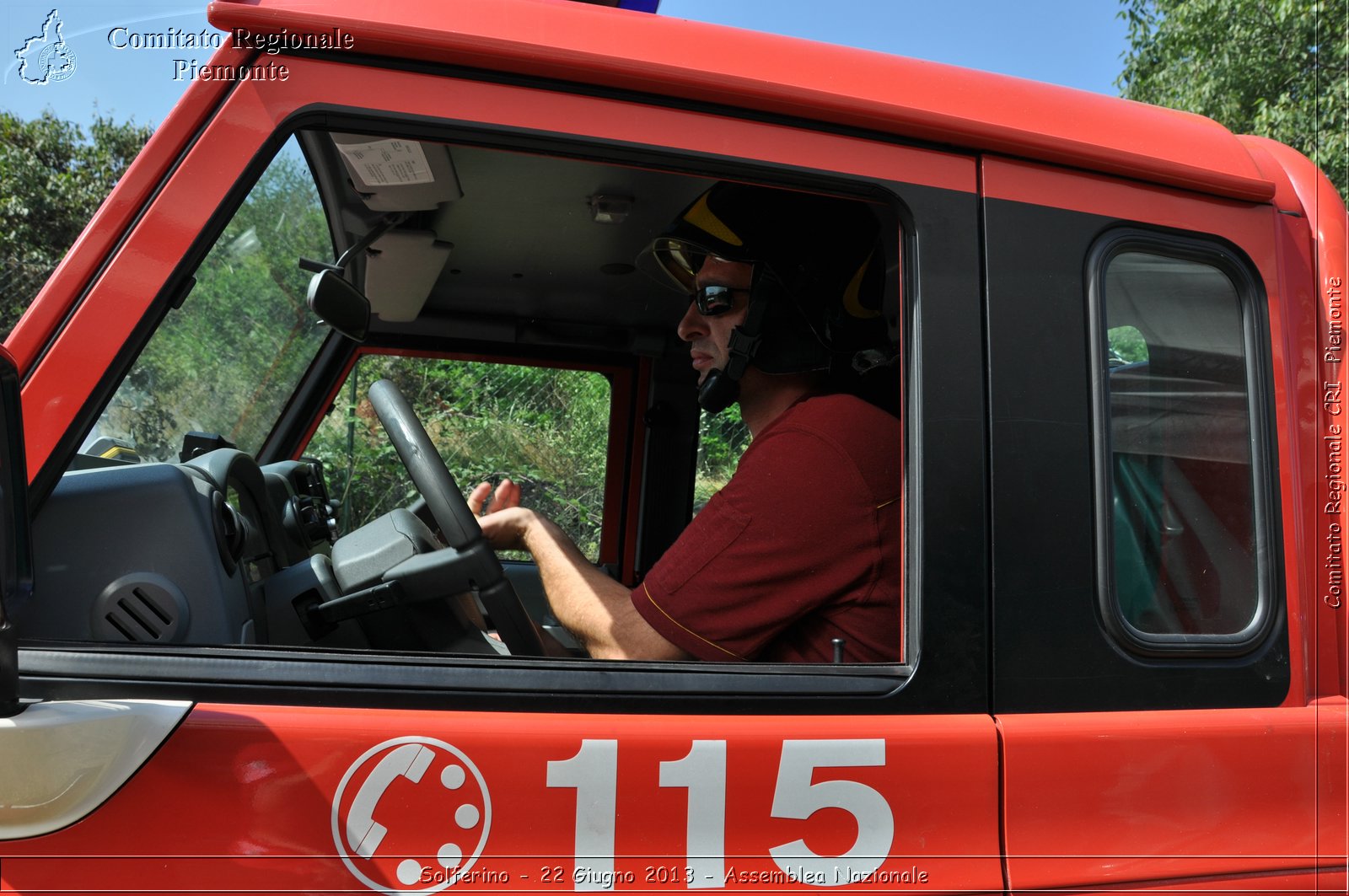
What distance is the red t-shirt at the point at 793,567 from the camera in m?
1.45

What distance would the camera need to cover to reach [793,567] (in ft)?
4.75

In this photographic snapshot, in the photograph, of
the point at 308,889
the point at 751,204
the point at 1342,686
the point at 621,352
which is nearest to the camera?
the point at 308,889

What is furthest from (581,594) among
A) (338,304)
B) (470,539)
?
(338,304)

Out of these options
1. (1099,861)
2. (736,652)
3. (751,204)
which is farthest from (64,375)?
(1099,861)

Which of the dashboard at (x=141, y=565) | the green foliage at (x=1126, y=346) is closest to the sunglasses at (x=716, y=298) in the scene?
the green foliage at (x=1126, y=346)

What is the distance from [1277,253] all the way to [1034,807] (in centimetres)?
89

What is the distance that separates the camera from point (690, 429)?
3377mm

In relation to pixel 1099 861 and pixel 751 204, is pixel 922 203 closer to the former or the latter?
pixel 751 204

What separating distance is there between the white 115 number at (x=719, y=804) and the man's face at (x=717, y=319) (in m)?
0.98

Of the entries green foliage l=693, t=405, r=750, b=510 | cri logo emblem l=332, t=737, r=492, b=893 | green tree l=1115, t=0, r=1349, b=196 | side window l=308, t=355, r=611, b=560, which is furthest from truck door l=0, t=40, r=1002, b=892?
green tree l=1115, t=0, r=1349, b=196

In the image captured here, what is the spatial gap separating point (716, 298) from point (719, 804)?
1.12 meters

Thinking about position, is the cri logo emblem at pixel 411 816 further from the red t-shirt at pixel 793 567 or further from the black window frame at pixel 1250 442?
the black window frame at pixel 1250 442

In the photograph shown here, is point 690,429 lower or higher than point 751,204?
lower

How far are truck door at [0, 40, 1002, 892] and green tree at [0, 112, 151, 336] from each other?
1.97ft
